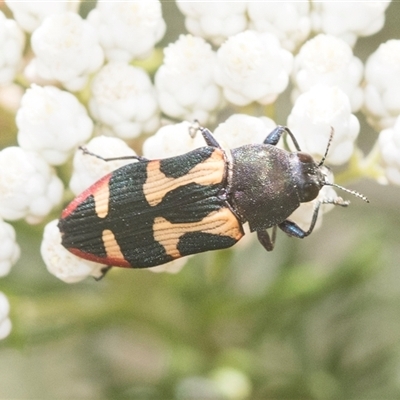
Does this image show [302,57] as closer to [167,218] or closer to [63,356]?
[167,218]

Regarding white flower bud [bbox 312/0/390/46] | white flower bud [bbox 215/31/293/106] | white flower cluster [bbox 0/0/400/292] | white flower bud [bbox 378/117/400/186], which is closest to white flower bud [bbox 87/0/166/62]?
white flower cluster [bbox 0/0/400/292]

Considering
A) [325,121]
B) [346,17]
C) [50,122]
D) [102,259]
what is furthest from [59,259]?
[346,17]

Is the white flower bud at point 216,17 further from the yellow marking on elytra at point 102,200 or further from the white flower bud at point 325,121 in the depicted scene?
the yellow marking on elytra at point 102,200

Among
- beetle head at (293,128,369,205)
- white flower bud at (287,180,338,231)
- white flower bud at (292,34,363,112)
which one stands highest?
white flower bud at (292,34,363,112)

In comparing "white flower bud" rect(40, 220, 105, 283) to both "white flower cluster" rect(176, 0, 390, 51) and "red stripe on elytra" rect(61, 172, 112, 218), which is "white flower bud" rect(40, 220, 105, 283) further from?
"white flower cluster" rect(176, 0, 390, 51)

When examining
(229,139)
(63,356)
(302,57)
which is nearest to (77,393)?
(63,356)

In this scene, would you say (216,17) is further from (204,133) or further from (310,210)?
(310,210)
